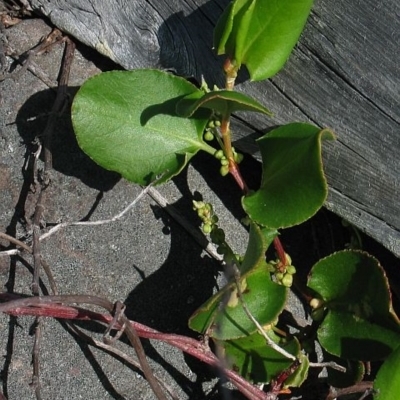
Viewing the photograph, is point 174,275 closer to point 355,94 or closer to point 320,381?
point 320,381

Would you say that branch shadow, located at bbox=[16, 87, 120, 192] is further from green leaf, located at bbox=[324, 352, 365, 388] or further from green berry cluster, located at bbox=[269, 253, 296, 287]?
green leaf, located at bbox=[324, 352, 365, 388]

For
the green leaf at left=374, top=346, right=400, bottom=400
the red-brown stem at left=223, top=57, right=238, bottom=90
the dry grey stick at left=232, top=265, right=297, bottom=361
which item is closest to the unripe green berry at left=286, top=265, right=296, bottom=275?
the dry grey stick at left=232, top=265, right=297, bottom=361

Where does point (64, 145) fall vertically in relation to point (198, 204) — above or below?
below

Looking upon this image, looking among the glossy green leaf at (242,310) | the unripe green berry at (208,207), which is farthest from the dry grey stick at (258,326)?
the unripe green berry at (208,207)

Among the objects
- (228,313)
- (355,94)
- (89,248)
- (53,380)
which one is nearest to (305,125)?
(355,94)

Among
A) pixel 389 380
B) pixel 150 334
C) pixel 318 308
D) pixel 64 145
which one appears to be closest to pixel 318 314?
pixel 318 308

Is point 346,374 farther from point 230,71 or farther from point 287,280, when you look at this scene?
point 230,71

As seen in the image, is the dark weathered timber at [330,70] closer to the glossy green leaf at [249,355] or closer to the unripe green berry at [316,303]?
the unripe green berry at [316,303]
